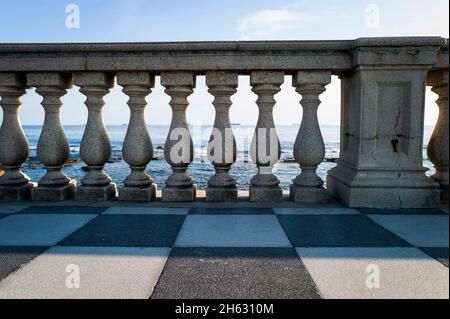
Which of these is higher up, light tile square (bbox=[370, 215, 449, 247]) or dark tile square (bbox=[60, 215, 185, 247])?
dark tile square (bbox=[60, 215, 185, 247])

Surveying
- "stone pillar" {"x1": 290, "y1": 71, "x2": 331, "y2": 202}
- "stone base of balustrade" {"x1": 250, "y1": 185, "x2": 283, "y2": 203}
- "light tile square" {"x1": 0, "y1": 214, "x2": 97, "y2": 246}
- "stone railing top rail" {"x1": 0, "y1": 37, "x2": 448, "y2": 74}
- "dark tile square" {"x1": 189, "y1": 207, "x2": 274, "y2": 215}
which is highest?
"stone railing top rail" {"x1": 0, "y1": 37, "x2": 448, "y2": 74}

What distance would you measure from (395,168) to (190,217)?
1.95 meters

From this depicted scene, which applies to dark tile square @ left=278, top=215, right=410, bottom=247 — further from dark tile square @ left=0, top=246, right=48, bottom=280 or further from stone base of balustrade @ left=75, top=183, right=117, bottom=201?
stone base of balustrade @ left=75, top=183, right=117, bottom=201

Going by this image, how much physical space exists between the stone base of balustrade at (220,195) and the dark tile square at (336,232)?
2.19 feet

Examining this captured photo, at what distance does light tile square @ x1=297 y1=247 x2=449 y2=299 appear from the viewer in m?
1.47

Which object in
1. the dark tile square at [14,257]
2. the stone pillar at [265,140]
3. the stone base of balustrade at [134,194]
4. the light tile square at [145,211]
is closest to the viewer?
the dark tile square at [14,257]

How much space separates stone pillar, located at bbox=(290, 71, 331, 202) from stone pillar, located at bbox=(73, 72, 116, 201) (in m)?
1.93

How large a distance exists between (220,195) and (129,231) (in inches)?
43.3

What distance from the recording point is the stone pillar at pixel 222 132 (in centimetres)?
308

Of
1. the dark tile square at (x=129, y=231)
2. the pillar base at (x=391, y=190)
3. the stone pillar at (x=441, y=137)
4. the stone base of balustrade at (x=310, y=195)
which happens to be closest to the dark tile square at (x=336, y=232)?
the pillar base at (x=391, y=190)

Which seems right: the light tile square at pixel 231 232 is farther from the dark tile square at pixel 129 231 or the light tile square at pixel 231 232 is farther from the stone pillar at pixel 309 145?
the stone pillar at pixel 309 145

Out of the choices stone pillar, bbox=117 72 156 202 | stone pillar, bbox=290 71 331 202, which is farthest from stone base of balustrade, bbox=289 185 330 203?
stone pillar, bbox=117 72 156 202

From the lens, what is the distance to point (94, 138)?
10.6 feet
